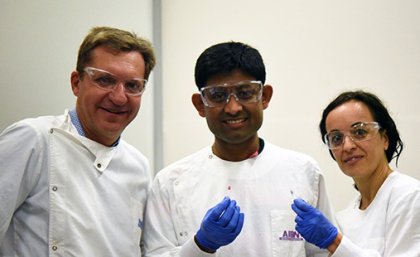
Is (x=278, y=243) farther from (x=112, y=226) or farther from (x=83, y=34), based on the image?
(x=83, y=34)

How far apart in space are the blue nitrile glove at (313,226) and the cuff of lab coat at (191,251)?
345 mm

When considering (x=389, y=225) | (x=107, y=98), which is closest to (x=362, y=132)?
(x=389, y=225)

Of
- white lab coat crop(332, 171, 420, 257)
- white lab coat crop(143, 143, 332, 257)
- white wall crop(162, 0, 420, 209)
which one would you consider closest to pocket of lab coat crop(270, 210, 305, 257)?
white lab coat crop(143, 143, 332, 257)

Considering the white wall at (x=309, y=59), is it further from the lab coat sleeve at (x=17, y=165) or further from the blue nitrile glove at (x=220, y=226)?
the lab coat sleeve at (x=17, y=165)

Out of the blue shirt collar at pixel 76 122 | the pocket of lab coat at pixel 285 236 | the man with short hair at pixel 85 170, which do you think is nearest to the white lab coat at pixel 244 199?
the pocket of lab coat at pixel 285 236

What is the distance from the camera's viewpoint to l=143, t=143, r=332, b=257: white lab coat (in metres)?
1.36

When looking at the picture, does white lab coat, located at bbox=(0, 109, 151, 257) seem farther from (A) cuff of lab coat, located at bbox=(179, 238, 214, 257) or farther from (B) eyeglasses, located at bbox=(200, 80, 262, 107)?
(B) eyeglasses, located at bbox=(200, 80, 262, 107)

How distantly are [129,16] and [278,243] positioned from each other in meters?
1.75

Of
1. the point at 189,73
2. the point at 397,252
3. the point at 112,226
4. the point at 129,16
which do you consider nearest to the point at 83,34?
the point at 129,16

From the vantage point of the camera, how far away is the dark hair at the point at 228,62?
1.39 meters

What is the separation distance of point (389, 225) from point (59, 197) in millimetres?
1288

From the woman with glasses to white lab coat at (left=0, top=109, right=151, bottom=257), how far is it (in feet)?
2.55

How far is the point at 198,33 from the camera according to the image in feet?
8.82

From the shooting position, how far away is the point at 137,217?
4.88 feet
